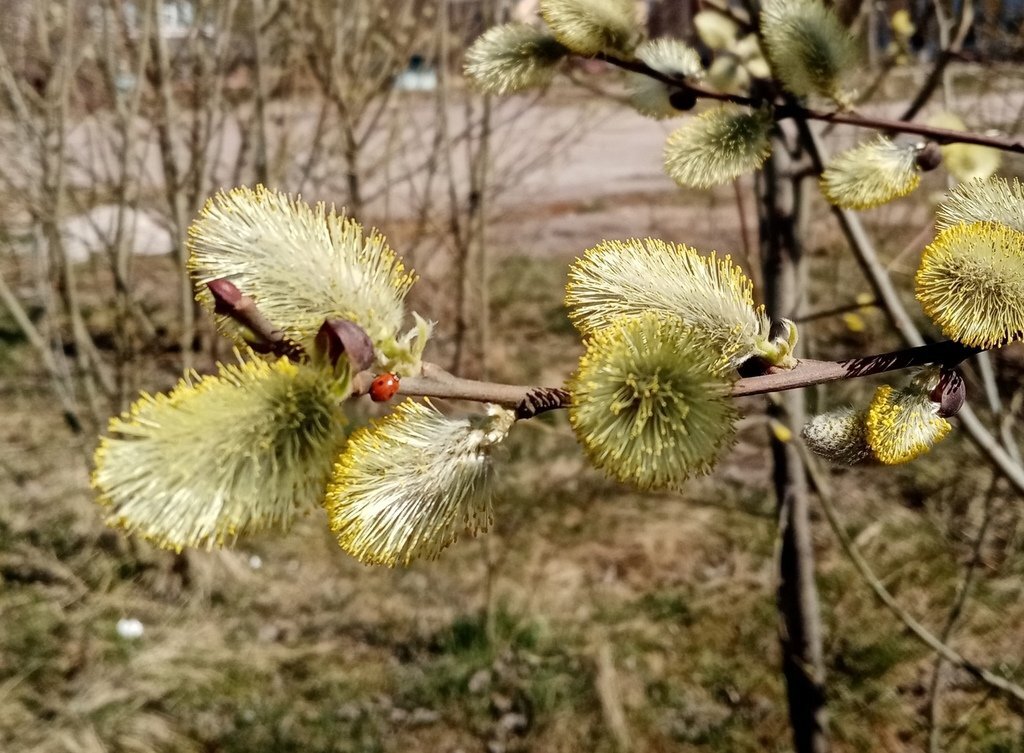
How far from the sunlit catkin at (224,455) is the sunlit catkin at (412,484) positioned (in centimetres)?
4

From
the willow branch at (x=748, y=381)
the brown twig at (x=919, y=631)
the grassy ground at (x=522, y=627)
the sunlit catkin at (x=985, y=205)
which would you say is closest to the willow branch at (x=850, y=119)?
the sunlit catkin at (x=985, y=205)

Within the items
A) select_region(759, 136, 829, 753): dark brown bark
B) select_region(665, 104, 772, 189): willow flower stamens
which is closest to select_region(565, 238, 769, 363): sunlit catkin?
select_region(665, 104, 772, 189): willow flower stamens

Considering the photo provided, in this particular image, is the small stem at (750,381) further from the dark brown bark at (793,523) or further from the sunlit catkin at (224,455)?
the dark brown bark at (793,523)

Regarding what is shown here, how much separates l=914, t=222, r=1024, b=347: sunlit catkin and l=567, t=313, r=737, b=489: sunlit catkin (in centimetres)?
18

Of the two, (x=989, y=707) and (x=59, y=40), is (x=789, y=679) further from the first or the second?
(x=59, y=40)

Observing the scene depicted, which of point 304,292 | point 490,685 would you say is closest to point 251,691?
point 490,685

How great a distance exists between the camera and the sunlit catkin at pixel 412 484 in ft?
1.81

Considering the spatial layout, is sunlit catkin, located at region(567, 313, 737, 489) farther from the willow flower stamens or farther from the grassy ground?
the grassy ground

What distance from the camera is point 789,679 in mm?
2205

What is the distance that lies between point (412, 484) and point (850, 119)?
0.76 meters

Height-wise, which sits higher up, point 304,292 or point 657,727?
point 304,292

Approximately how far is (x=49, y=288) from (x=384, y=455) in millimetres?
3686

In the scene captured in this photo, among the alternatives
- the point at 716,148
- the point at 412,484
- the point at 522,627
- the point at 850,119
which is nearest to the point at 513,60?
the point at 716,148

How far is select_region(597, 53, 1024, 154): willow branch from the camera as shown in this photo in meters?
0.92
